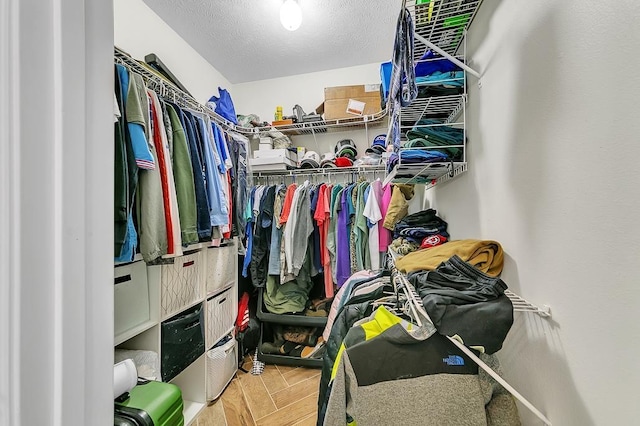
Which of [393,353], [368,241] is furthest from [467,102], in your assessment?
[368,241]

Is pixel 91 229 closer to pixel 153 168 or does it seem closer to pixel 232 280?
pixel 153 168

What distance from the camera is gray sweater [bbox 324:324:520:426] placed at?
700mm

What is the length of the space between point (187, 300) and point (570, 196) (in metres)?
1.82

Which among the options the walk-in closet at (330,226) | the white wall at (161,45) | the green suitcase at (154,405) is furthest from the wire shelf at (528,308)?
the white wall at (161,45)

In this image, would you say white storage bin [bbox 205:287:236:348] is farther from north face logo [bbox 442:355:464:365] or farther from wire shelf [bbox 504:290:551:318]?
wire shelf [bbox 504:290:551:318]

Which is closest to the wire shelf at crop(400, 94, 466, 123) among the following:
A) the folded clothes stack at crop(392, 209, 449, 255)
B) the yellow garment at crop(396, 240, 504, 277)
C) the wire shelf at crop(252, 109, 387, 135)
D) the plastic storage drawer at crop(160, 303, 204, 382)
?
the folded clothes stack at crop(392, 209, 449, 255)

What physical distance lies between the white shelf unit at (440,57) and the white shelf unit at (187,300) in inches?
52.2

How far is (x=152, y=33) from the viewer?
76.0 inches

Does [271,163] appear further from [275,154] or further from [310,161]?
[310,161]

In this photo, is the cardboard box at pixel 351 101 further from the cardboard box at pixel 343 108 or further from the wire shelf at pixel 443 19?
the wire shelf at pixel 443 19

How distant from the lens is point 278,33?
84.3 inches

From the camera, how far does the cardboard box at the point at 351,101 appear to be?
Answer: 2.43 m
